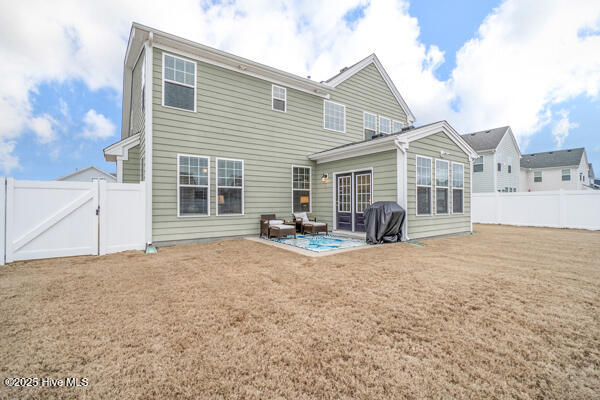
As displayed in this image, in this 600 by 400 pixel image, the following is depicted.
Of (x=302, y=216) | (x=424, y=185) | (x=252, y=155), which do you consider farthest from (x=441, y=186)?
(x=252, y=155)

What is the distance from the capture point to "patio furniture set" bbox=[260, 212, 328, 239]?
24.8 feet

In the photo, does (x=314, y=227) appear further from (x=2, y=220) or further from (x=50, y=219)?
(x=2, y=220)

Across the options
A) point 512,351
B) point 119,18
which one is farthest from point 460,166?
point 119,18

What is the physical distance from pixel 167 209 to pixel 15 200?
283 centimetres

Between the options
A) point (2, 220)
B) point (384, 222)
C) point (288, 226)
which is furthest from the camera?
point (288, 226)

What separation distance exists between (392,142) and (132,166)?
28.2 feet

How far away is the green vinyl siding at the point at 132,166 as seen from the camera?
8094mm

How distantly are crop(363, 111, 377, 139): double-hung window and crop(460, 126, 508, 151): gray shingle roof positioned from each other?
42.3 feet

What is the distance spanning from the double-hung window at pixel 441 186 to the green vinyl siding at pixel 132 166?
10.3 m

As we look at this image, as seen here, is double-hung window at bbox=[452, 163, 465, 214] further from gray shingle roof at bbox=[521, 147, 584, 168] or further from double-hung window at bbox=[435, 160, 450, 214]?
gray shingle roof at bbox=[521, 147, 584, 168]

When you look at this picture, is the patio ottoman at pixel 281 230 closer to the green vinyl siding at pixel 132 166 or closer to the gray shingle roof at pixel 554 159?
the green vinyl siding at pixel 132 166

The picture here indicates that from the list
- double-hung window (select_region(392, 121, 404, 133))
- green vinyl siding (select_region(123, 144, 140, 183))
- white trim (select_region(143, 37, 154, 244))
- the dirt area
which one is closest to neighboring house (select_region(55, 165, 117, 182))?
green vinyl siding (select_region(123, 144, 140, 183))

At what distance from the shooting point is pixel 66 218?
5.29 m

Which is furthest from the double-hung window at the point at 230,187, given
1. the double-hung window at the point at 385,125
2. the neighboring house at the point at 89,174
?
the neighboring house at the point at 89,174
